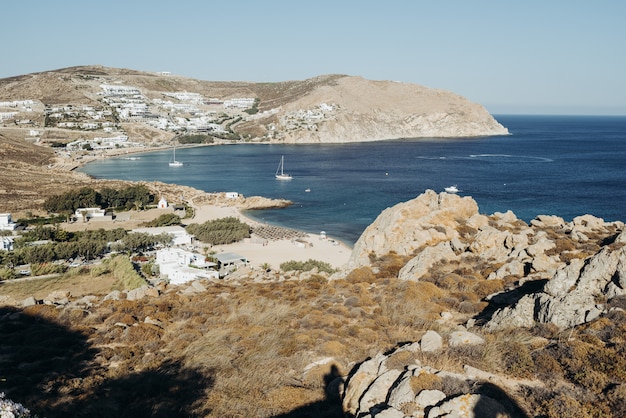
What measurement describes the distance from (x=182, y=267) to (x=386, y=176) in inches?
2468

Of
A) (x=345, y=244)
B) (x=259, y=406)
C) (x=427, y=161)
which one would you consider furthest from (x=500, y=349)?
(x=427, y=161)

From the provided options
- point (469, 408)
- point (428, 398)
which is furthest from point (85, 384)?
point (469, 408)

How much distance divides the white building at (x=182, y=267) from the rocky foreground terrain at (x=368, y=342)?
357 inches

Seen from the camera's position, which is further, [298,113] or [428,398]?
[298,113]

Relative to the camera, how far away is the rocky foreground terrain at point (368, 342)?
310 inches

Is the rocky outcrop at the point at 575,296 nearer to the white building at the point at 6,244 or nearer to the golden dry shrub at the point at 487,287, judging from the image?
the golden dry shrub at the point at 487,287

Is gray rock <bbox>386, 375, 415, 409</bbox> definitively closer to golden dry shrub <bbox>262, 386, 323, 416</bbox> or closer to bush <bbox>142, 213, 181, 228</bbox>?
golden dry shrub <bbox>262, 386, 323, 416</bbox>

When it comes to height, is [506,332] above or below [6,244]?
above

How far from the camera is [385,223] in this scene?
2328cm

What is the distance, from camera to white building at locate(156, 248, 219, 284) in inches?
1137

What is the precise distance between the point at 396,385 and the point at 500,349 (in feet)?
8.86

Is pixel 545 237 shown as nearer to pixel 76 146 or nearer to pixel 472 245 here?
pixel 472 245

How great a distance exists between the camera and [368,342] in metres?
11.7

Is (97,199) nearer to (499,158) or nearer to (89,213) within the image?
(89,213)
